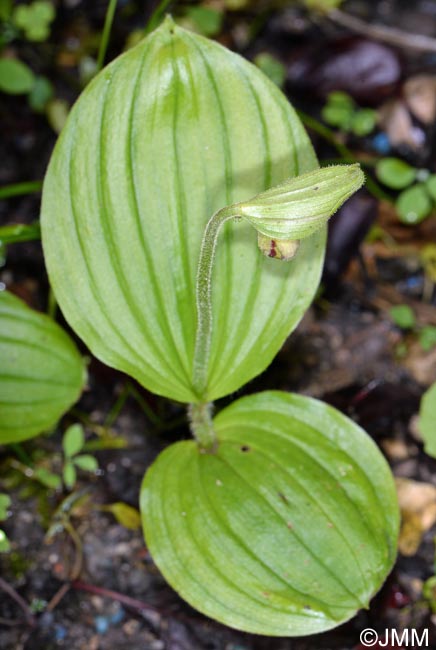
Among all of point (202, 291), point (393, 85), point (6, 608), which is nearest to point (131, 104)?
point (202, 291)

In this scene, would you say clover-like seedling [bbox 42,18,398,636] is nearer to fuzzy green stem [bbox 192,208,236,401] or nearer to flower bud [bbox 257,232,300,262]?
fuzzy green stem [bbox 192,208,236,401]

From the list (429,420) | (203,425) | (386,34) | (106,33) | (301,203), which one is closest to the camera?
(301,203)

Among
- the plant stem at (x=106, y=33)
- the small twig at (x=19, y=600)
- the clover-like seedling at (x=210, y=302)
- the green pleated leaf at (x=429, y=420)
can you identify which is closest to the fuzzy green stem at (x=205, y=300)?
the clover-like seedling at (x=210, y=302)

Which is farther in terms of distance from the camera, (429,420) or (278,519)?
(429,420)

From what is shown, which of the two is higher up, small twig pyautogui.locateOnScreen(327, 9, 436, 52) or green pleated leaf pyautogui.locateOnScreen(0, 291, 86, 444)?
small twig pyautogui.locateOnScreen(327, 9, 436, 52)

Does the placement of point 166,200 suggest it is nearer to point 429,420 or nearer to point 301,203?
point 301,203

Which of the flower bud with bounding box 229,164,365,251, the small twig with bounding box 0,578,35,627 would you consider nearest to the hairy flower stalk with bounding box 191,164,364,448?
the flower bud with bounding box 229,164,365,251

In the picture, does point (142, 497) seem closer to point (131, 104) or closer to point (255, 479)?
point (255, 479)

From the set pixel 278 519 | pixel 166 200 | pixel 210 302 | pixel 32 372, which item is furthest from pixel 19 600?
pixel 166 200
